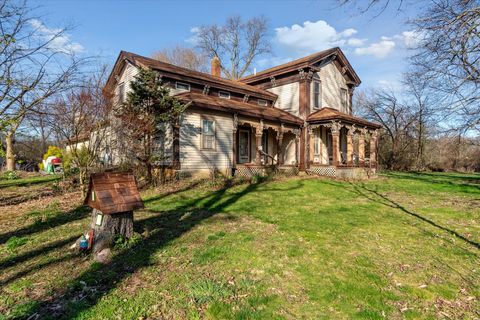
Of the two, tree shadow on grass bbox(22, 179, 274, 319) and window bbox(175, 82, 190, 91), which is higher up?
window bbox(175, 82, 190, 91)

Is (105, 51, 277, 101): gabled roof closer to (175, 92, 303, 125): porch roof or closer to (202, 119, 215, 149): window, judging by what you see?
(175, 92, 303, 125): porch roof

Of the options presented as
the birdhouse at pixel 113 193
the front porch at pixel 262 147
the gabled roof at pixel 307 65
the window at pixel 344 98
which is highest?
the gabled roof at pixel 307 65

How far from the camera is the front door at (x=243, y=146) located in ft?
59.8

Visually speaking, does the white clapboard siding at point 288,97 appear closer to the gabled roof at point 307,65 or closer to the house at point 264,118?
the house at point 264,118

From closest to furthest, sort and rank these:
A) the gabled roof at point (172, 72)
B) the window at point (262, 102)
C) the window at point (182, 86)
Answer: the gabled roof at point (172, 72) < the window at point (182, 86) < the window at point (262, 102)

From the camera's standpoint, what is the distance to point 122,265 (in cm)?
474

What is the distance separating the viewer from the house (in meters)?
14.4

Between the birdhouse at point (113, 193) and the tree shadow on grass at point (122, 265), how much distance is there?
0.82 m

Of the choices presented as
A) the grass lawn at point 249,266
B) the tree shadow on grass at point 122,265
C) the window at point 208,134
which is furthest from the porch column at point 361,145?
the tree shadow on grass at point 122,265

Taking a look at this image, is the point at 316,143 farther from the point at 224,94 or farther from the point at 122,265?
the point at 122,265

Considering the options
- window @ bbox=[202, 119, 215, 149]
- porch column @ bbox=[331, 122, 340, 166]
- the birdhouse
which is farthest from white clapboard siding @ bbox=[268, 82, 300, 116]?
the birdhouse

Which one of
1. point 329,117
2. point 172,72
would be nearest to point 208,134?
point 172,72

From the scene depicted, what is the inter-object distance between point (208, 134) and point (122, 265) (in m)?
10.5

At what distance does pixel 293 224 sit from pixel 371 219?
2440 millimetres
